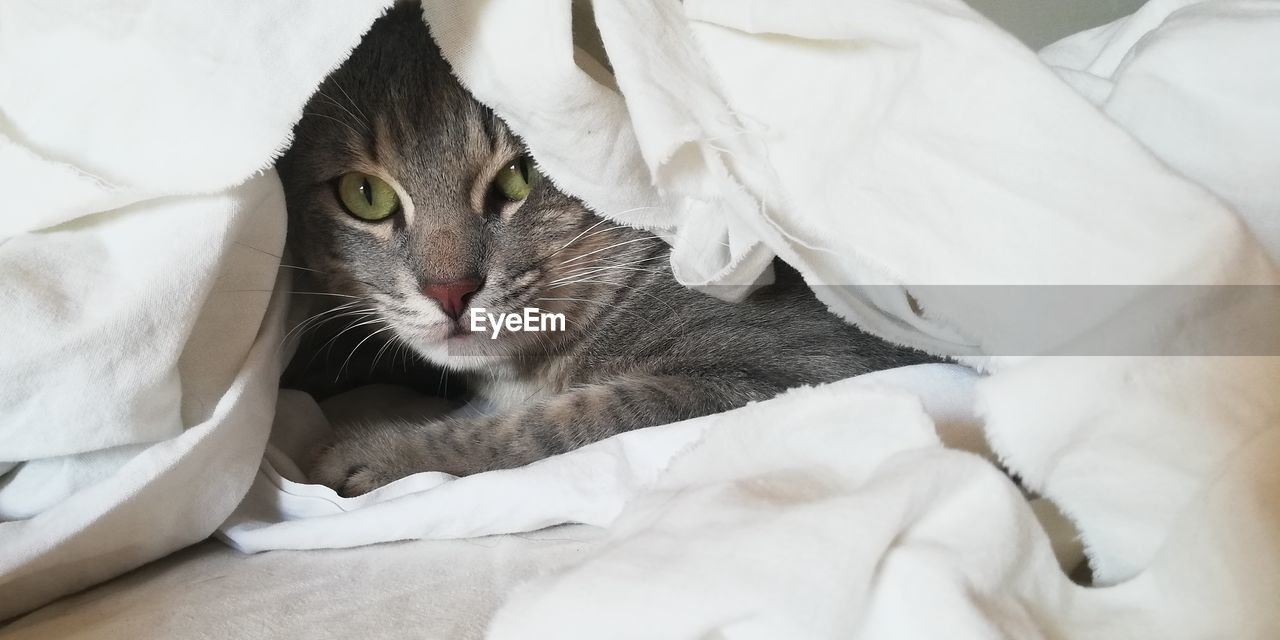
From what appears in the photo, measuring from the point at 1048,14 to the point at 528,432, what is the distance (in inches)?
43.8

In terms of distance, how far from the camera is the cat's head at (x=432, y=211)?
98 cm

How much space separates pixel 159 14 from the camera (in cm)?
70

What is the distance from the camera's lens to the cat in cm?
96

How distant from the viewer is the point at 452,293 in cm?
96

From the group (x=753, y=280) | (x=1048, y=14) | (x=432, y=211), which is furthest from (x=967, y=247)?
(x=1048, y=14)

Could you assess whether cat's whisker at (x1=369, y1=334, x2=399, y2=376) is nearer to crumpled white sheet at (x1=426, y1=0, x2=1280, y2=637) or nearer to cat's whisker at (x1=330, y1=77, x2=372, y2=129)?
cat's whisker at (x1=330, y1=77, x2=372, y2=129)

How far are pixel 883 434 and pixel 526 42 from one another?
460mm

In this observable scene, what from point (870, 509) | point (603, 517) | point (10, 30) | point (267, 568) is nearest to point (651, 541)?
point (870, 509)

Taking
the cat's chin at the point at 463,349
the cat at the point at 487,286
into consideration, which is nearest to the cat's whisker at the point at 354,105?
the cat at the point at 487,286

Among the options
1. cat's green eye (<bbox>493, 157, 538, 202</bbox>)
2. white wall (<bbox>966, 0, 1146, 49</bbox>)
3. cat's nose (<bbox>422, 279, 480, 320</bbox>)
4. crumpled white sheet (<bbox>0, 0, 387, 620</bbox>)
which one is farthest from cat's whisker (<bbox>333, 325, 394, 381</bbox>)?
white wall (<bbox>966, 0, 1146, 49</bbox>)

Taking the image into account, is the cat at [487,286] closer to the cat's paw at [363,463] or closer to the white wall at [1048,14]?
the cat's paw at [363,463]

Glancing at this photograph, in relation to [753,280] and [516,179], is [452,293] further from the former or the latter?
[753,280]

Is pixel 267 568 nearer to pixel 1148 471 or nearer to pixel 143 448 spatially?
pixel 143 448

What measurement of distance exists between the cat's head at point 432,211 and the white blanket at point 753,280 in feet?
0.60
